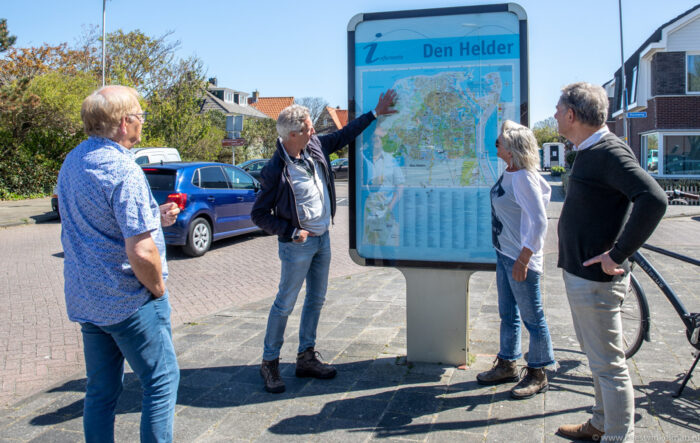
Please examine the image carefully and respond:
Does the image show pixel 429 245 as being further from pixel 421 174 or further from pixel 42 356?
pixel 42 356

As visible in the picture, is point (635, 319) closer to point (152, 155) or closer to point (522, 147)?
point (522, 147)

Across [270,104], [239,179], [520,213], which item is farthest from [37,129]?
[270,104]

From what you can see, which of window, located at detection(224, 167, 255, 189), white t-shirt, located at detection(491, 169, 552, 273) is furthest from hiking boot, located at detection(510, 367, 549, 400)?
window, located at detection(224, 167, 255, 189)

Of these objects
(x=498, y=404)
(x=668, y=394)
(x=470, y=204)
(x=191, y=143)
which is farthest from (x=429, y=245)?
(x=191, y=143)

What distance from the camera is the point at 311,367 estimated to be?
13.2 feet

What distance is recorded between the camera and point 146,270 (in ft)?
7.85

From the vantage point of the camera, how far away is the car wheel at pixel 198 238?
980 cm

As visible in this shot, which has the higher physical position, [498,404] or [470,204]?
[470,204]

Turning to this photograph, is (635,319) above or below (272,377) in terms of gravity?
above

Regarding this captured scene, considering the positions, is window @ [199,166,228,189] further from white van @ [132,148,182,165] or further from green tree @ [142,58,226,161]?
green tree @ [142,58,226,161]

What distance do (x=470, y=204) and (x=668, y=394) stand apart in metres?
1.72

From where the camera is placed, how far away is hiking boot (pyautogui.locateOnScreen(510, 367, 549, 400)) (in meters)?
3.59

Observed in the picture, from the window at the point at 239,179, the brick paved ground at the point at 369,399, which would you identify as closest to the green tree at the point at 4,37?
the window at the point at 239,179

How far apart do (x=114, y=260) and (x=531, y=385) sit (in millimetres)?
2595
